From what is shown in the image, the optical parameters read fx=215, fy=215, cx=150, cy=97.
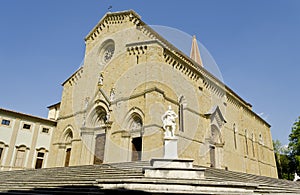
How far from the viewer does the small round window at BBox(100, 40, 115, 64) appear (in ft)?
62.1

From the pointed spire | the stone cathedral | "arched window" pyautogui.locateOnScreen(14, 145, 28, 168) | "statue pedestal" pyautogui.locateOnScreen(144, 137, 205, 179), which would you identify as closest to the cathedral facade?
the stone cathedral

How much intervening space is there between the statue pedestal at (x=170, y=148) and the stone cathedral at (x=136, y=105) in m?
3.64

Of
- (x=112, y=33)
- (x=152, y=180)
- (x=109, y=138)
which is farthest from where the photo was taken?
(x=112, y=33)

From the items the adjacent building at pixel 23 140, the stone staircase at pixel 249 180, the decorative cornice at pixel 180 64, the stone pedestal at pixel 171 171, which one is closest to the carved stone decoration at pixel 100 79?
the decorative cornice at pixel 180 64

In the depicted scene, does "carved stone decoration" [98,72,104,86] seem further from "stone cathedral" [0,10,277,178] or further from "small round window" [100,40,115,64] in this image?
A: "small round window" [100,40,115,64]

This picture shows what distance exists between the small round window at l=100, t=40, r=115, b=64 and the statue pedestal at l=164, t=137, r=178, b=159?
1173 cm

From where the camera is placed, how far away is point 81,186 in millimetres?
7508

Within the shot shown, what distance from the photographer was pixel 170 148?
8.79 meters

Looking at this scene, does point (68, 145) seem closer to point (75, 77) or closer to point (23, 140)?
point (23, 140)

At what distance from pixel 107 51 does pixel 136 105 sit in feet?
25.2

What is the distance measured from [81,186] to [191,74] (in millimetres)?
13138

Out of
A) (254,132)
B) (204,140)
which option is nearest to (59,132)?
(204,140)

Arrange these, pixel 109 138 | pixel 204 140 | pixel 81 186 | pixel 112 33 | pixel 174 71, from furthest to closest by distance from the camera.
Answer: pixel 112 33 → pixel 204 140 → pixel 174 71 → pixel 109 138 → pixel 81 186

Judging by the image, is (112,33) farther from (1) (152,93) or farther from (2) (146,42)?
(1) (152,93)
